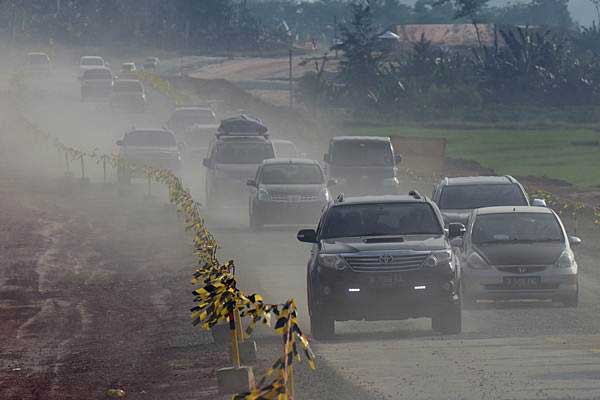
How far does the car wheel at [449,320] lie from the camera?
18.3 metres

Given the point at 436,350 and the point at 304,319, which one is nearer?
the point at 436,350

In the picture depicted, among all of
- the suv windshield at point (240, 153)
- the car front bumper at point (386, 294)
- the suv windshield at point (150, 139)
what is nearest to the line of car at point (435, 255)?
the car front bumper at point (386, 294)

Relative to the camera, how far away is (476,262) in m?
21.3

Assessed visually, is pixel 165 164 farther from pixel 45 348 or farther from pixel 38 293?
pixel 45 348

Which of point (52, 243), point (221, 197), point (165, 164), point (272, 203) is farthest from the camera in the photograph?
point (165, 164)

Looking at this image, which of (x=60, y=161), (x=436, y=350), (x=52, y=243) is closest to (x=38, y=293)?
(x=52, y=243)

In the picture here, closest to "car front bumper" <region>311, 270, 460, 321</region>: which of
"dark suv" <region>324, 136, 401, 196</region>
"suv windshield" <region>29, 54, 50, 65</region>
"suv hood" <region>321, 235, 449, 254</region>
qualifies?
"suv hood" <region>321, 235, 449, 254</region>

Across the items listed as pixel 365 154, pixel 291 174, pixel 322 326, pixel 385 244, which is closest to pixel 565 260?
pixel 385 244

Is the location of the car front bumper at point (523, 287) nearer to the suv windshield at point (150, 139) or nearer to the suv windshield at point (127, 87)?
the suv windshield at point (150, 139)

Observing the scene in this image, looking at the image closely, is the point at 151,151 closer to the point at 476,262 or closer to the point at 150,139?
the point at 150,139

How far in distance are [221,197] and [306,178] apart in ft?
16.1

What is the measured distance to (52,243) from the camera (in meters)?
36.5

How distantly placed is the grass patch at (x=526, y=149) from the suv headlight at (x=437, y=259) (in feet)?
127

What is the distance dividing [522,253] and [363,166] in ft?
60.8
